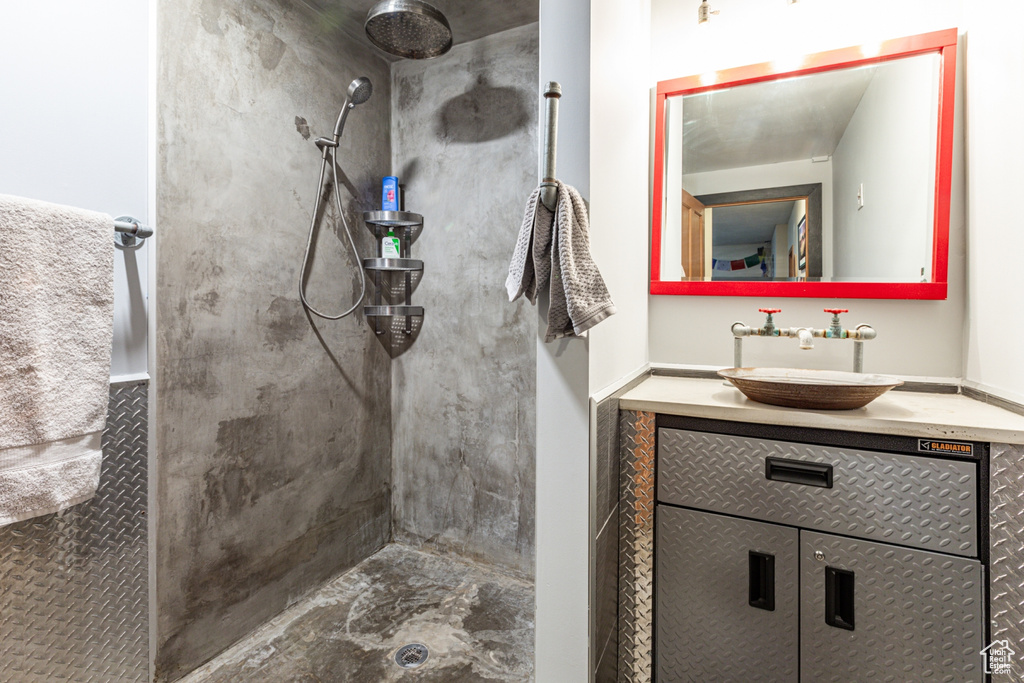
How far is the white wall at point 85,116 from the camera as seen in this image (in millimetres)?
1110

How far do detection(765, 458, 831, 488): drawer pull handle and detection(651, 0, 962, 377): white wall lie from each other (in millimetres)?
619

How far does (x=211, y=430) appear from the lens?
1573 millimetres

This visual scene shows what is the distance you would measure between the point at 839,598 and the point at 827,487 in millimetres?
272

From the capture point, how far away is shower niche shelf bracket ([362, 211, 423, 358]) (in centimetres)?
215

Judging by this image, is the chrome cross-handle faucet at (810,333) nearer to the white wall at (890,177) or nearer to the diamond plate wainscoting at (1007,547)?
the white wall at (890,177)

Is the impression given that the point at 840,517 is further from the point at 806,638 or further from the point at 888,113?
the point at 888,113

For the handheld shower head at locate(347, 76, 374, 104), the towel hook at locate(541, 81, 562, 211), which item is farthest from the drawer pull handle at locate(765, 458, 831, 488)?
the handheld shower head at locate(347, 76, 374, 104)

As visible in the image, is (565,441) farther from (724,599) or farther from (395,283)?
(395,283)

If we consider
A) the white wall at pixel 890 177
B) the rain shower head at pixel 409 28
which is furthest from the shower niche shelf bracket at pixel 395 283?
the white wall at pixel 890 177

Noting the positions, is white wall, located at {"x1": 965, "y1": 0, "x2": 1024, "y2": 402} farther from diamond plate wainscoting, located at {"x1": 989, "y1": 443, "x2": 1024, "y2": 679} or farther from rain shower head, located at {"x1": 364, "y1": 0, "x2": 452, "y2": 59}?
rain shower head, located at {"x1": 364, "y1": 0, "x2": 452, "y2": 59}

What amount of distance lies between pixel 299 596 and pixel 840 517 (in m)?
1.93

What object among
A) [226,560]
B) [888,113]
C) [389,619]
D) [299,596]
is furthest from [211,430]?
[888,113]

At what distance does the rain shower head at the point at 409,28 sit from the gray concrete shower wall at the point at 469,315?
1.34 ft

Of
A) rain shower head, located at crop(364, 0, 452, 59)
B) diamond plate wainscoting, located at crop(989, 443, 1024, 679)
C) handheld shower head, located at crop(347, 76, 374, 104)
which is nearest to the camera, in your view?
diamond plate wainscoting, located at crop(989, 443, 1024, 679)
